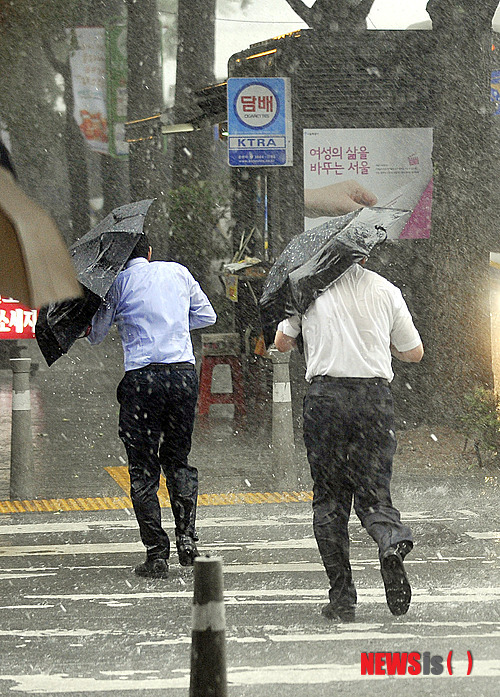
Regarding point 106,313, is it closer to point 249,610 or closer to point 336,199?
point 249,610

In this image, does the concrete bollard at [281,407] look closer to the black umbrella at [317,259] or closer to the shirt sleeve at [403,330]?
the black umbrella at [317,259]

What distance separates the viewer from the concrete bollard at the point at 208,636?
13.4 feet

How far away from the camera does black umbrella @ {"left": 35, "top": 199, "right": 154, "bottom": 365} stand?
21.9ft

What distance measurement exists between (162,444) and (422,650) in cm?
221

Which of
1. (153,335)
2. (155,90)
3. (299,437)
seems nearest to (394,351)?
(153,335)

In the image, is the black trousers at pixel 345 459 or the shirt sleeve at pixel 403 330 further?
the shirt sleeve at pixel 403 330

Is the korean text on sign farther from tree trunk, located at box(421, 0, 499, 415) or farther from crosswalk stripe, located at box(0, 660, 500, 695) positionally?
crosswalk stripe, located at box(0, 660, 500, 695)

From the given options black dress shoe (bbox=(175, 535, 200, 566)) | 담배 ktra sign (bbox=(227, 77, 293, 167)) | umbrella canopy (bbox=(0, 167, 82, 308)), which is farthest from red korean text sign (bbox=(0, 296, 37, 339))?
umbrella canopy (bbox=(0, 167, 82, 308))

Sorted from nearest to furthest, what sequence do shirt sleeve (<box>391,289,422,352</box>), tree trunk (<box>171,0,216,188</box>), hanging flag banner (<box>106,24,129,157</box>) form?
shirt sleeve (<box>391,289,422,352</box>) < tree trunk (<box>171,0,216,188</box>) < hanging flag banner (<box>106,24,129,157</box>)

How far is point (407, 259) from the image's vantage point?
485 inches

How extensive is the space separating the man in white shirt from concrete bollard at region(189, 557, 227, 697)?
5.55 feet

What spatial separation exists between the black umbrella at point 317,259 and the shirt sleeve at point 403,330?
32 cm

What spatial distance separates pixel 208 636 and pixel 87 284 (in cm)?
297

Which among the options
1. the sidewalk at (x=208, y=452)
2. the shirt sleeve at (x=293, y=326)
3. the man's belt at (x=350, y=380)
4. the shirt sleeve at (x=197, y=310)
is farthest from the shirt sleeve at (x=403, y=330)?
the sidewalk at (x=208, y=452)
